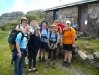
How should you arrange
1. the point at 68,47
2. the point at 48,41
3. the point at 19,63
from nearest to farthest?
the point at 19,63 < the point at 48,41 < the point at 68,47

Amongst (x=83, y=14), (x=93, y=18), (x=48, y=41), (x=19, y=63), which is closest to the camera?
(x=19, y=63)

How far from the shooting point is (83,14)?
1022 inches

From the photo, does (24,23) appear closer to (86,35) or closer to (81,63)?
(81,63)

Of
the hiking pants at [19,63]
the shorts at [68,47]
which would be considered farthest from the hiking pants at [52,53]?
the hiking pants at [19,63]

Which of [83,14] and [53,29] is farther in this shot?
[83,14]

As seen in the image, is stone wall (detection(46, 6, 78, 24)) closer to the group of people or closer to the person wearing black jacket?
the group of people

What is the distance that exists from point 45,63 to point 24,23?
3.37 m

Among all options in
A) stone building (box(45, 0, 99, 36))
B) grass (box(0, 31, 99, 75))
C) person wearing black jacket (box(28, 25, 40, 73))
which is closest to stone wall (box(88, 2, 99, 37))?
stone building (box(45, 0, 99, 36))

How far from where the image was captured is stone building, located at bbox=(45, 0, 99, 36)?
24.2 metres

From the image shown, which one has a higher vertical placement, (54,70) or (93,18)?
(93,18)

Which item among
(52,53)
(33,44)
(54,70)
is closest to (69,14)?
(52,53)

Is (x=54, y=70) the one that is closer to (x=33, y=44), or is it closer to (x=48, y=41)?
(x=48, y=41)

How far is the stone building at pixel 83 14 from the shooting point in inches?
952

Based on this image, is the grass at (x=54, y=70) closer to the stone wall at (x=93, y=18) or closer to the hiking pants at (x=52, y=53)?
the hiking pants at (x=52, y=53)
